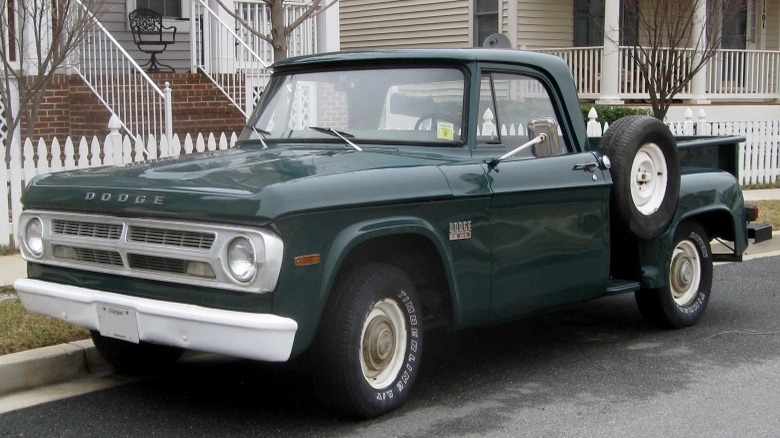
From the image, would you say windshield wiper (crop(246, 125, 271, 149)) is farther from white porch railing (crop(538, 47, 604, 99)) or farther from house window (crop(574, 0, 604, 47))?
house window (crop(574, 0, 604, 47))

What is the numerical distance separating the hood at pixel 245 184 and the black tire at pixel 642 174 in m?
1.35

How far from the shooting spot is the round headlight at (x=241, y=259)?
4.79m

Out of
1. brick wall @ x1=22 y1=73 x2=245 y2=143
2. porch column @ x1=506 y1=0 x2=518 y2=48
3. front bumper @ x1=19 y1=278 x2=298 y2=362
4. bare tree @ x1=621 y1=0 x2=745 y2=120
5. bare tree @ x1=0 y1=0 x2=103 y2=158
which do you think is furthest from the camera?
porch column @ x1=506 y1=0 x2=518 y2=48

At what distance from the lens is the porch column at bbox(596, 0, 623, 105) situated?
69.6 ft

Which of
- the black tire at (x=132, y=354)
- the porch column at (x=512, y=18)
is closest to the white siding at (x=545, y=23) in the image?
the porch column at (x=512, y=18)

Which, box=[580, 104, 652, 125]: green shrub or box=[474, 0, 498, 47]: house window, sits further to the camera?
box=[474, 0, 498, 47]: house window

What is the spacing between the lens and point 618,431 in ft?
17.4

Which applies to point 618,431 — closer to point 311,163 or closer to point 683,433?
point 683,433

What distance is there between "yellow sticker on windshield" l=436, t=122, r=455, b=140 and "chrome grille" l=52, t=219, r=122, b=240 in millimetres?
1859

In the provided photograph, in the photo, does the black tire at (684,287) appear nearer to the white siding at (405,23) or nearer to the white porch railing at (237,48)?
the white porch railing at (237,48)

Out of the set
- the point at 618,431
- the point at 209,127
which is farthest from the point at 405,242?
the point at 209,127

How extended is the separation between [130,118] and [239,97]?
220 centimetres

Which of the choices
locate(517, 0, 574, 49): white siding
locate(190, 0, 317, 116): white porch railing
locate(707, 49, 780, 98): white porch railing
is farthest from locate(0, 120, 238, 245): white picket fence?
locate(707, 49, 780, 98): white porch railing

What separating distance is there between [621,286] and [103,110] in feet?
30.6
